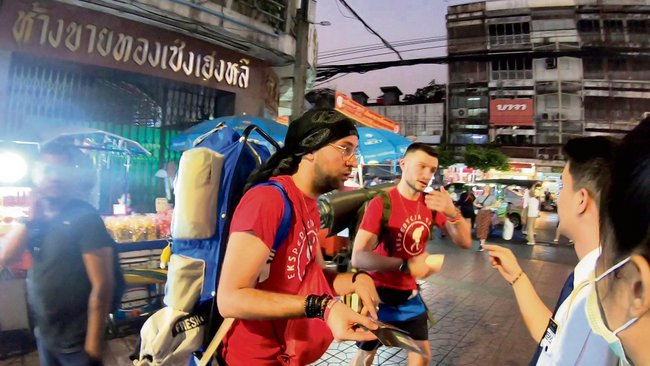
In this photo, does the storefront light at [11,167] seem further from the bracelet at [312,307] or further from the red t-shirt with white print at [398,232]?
the bracelet at [312,307]

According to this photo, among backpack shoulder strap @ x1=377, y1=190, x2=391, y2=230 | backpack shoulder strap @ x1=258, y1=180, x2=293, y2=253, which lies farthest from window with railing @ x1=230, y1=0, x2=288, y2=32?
backpack shoulder strap @ x1=258, y1=180, x2=293, y2=253

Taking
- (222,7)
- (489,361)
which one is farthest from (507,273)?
(222,7)

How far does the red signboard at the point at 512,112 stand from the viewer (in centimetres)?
3481

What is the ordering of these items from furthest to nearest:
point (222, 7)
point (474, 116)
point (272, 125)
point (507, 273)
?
point (474, 116) → point (222, 7) → point (272, 125) → point (507, 273)

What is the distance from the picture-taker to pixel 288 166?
174 centimetres

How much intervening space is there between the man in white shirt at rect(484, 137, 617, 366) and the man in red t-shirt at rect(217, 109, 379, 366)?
54 centimetres

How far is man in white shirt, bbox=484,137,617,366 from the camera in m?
0.97

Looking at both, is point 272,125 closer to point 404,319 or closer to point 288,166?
point 404,319

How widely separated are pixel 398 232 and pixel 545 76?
4046 centimetres

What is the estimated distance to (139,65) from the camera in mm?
6883

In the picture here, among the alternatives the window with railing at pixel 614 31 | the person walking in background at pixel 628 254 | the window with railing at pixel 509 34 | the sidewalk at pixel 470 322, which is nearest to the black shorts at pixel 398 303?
the sidewalk at pixel 470 322

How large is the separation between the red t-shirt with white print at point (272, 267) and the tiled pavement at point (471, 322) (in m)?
2.64

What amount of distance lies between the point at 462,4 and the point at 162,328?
145ft

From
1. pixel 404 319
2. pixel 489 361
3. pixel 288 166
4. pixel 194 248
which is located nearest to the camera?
pixel 194 248
